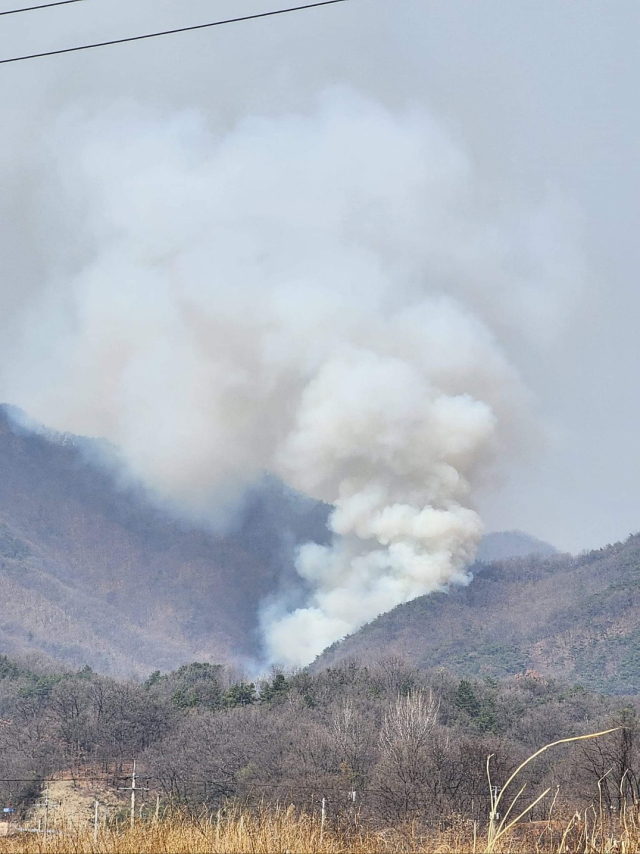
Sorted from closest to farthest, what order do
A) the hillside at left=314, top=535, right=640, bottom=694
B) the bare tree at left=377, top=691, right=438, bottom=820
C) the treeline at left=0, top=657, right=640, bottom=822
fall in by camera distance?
the bare tree at left=377, top=691, right=438, bottom=820 → the treeline at left=0, top=657, right=640, bottom=822 → the hillside at left=314, top=535, right=640, bottom=694

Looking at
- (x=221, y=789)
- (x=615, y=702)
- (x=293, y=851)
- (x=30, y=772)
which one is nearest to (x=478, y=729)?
(x=615, y=702)

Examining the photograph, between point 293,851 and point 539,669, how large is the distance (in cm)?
16740

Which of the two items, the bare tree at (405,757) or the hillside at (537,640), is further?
the hillside at (537,640)

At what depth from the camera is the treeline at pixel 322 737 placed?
48281 mm

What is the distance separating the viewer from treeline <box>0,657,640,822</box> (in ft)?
158

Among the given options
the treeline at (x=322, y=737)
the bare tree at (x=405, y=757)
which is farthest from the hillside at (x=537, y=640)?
the bare tree at (x=405, y=757)

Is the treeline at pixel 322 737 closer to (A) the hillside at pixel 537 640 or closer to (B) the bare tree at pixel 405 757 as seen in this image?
(B) the bare tree at pixel 405 757

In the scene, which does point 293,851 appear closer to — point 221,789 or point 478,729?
point 221,789

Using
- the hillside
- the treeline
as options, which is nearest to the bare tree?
the treeline

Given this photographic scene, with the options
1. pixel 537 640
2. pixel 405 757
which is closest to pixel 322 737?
pixel 405 757

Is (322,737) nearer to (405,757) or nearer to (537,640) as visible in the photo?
(405,757)

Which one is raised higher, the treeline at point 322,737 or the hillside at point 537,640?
the hillside at point 537,640

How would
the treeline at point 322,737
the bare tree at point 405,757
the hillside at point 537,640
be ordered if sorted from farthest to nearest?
the hillside at point 537,640 < the treeline at point 322,737 < the bare tree at point 405,757

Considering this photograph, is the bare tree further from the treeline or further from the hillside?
the hillside
